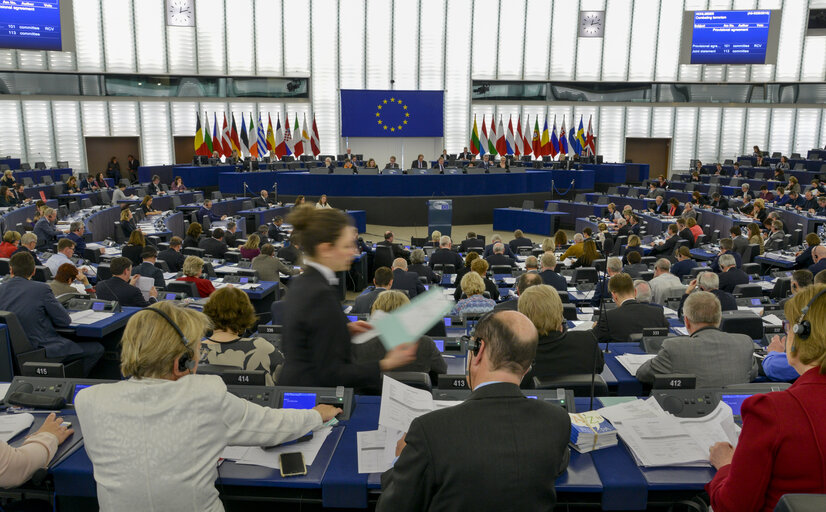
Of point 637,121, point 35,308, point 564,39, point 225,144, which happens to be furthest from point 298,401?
point 637,121

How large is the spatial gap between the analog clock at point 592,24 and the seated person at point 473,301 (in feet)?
72.4

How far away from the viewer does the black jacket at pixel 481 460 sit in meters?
1.81

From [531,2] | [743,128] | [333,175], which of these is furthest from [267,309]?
[743,128]

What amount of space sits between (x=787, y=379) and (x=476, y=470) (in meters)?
3.11

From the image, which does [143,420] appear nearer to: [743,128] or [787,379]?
[787,379]

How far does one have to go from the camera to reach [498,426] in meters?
1.86

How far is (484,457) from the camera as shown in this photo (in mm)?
1826

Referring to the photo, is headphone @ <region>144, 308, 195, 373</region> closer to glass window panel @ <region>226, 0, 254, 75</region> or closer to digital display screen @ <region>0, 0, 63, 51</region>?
digital display screen @ <region>0, 0, 63, 51</region>

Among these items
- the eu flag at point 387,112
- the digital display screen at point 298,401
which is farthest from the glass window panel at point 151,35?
the digital display screen at point 298,401

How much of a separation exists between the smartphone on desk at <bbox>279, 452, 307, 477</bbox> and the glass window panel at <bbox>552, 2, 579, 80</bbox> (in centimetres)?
2640

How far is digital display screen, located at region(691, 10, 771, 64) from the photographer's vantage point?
78.0ft

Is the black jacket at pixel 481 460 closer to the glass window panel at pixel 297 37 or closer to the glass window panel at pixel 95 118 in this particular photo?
the glass window panel at pixel 297 37

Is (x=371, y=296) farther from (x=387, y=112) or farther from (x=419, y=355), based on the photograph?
(x=387, y=112)

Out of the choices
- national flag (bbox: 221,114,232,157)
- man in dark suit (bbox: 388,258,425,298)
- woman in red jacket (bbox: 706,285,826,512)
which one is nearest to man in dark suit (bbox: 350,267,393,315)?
man in dark suit (bbox: 388,258,425,298)
